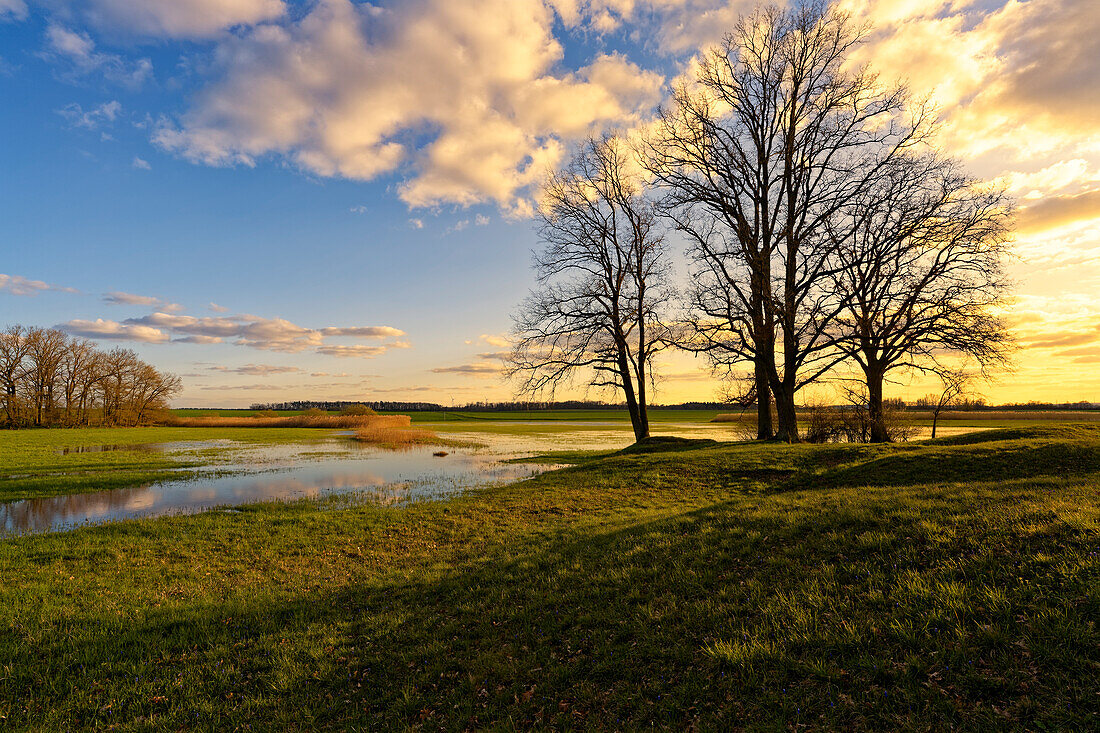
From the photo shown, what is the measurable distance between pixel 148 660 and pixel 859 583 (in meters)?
10.6

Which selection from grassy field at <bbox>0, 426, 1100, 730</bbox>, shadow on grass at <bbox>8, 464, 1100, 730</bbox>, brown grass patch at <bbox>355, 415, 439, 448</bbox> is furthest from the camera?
brown grass patch at <bbox>355, 415, 439, 448</bbox>

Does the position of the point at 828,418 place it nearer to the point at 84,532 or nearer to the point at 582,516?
the point at 582,516

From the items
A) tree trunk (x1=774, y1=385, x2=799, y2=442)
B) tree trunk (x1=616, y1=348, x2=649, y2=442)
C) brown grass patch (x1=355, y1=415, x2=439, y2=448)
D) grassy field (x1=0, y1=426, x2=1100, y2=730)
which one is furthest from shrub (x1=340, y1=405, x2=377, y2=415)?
grassy field (x1=0, y1=426, x2=1100, y2=730)

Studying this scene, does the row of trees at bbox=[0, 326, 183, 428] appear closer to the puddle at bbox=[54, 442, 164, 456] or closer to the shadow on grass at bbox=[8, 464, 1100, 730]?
the puddle at bbox=[54, 442, 164, 456]

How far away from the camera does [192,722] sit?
18.3ft

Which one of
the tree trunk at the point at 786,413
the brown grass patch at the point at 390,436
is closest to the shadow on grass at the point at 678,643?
the tree trunk at the point at 786,413

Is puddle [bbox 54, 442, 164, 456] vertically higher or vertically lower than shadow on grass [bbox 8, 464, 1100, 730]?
lower

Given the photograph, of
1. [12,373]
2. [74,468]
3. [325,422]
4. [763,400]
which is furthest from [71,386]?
[763,400]

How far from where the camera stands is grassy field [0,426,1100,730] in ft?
15.0

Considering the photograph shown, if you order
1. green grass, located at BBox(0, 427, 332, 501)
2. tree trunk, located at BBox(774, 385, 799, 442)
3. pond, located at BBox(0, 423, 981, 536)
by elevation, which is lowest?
pond, located at BBox(0, 423, 981, 536)

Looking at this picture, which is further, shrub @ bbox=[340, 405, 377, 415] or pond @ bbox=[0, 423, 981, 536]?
shrub @ bbox=[340, 405, 377, 415]

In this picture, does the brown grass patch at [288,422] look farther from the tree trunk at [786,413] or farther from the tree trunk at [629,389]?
the tree trunk at [786,413]

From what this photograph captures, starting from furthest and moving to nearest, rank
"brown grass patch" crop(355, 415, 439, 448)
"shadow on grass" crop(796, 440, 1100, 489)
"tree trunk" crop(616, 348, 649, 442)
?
"brown grass patch" crop(355, 415, 439, 448) → "tree trunk" crop(616, 348, 649, 442) → "shadow on grass" crop(796, 440, 1100, 489)

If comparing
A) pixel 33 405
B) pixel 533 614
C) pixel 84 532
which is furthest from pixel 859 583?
pixel 33 405
